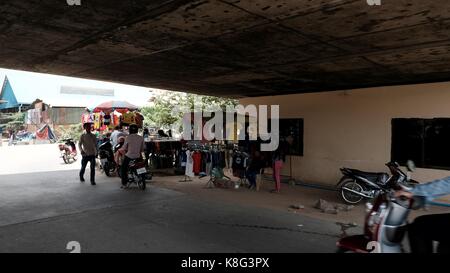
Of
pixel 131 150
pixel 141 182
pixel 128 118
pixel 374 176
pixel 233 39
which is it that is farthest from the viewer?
pixel 128 118

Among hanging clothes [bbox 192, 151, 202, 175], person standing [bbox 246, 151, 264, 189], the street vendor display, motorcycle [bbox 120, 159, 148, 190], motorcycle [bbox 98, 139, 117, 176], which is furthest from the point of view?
the street vendor display

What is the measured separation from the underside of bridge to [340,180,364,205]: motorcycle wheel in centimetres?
232

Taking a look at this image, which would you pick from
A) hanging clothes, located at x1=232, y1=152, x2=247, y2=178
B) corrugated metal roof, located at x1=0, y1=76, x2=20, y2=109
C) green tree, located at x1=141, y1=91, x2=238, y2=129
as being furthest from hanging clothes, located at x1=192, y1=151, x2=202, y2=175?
corrugated metal roof, located at x1=0, y1=76, x2=20, y2=109

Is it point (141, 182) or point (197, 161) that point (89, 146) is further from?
point (197, 161)

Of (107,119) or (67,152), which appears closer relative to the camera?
(67,152)

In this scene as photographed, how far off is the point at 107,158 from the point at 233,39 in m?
7.51

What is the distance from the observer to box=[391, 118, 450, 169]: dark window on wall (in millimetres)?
7855

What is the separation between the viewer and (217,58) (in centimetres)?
615

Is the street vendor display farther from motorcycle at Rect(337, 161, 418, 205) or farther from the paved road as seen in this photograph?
motorcycle at Rect(337, 161, 418, 205)

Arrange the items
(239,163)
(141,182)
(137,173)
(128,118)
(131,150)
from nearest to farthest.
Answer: (137,173) < (141,182) < (131,150) < (239,163) < (128,118)

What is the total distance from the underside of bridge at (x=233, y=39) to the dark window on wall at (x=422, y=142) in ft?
3.29

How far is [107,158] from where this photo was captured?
1112 centimetres

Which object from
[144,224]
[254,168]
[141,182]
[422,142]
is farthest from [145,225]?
[422,142]
